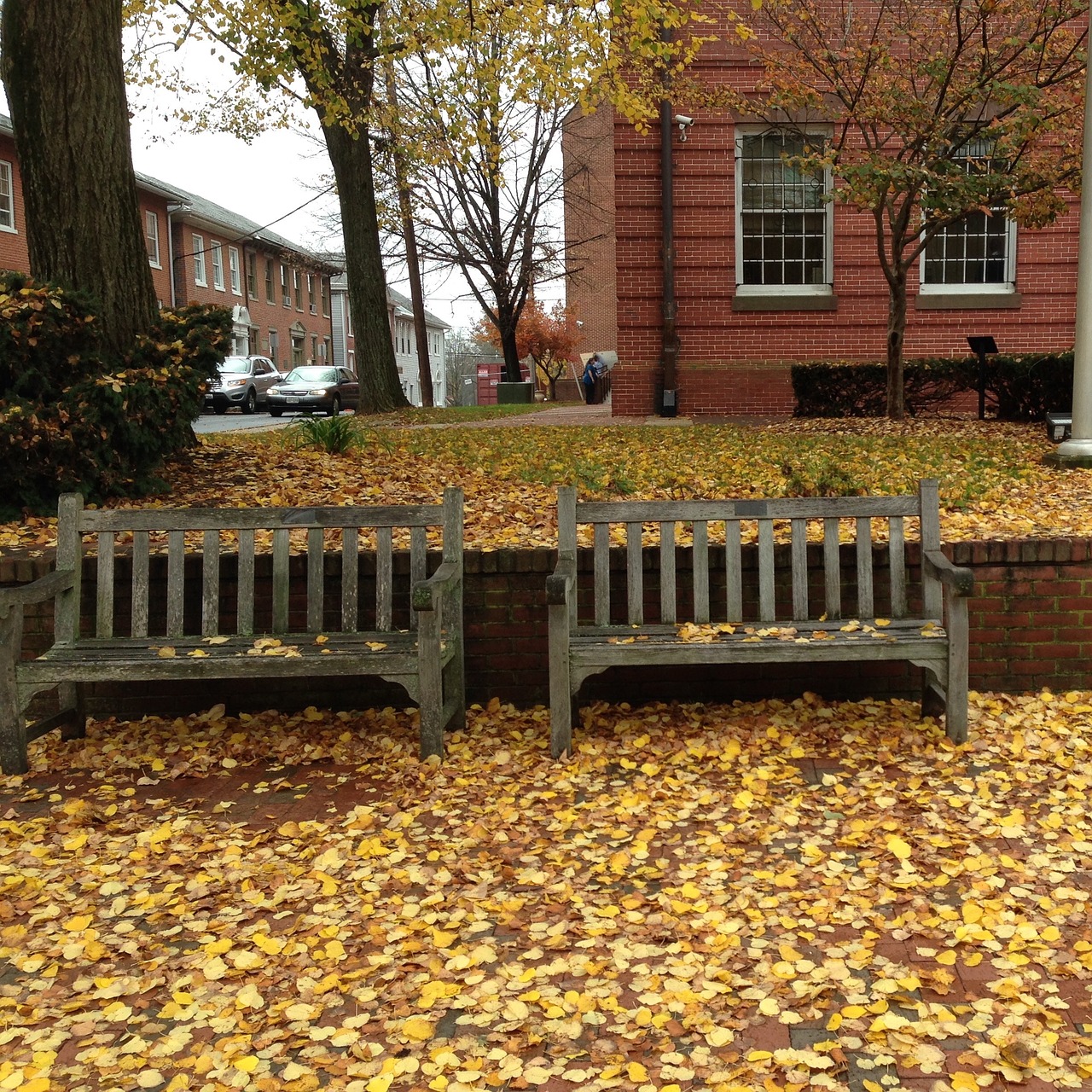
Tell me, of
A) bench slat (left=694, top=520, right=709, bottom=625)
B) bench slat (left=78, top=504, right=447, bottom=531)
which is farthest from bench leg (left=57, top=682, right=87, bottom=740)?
bench slat (left=694, top=520, right=709, bottom=625)

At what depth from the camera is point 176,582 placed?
213 inches

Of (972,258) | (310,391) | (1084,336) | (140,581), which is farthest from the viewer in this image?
(310,391)

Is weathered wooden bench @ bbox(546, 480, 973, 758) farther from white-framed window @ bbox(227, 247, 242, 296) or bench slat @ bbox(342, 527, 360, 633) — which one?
white-framed window @ bbox(227, 247, 242, 296)

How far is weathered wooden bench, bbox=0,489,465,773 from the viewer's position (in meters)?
4.91

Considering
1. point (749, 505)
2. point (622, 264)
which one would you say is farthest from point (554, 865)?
point (622, 264)

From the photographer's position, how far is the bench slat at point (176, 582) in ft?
17.6

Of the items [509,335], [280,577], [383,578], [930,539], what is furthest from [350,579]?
[509,335]

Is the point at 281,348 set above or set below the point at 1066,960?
above

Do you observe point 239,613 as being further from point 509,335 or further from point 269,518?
point 509,335

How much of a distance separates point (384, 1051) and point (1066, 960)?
1.80 metres

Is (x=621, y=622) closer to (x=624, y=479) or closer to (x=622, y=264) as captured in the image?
(x=624, y=479)

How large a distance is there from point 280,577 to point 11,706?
47.3 inches

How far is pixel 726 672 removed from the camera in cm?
562

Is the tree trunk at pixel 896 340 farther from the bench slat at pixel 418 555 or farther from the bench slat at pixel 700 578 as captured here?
the bench slat at pixel 418 555
